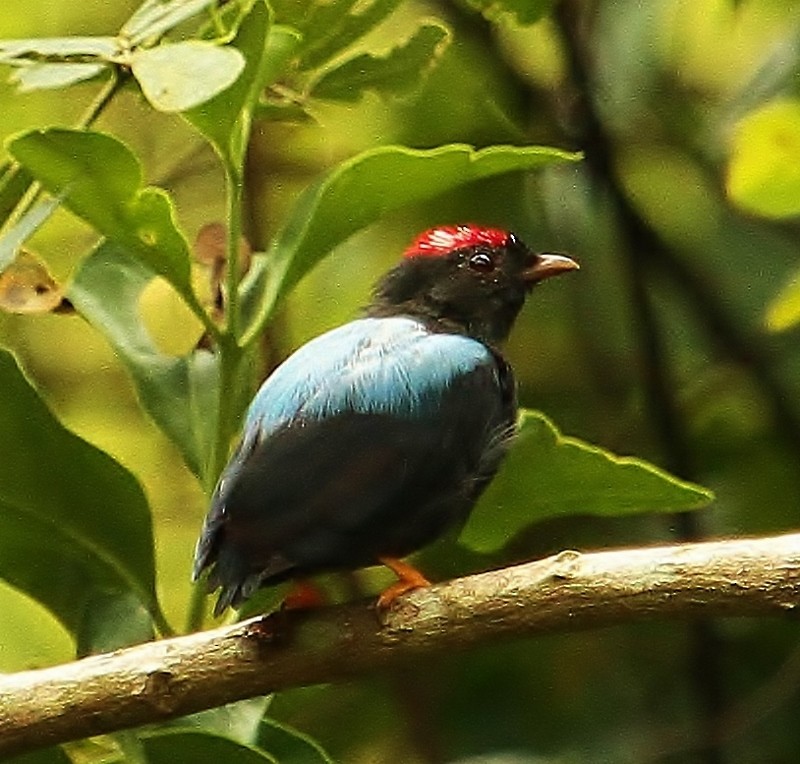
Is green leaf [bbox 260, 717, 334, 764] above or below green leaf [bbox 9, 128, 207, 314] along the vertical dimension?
below

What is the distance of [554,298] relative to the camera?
281 cm

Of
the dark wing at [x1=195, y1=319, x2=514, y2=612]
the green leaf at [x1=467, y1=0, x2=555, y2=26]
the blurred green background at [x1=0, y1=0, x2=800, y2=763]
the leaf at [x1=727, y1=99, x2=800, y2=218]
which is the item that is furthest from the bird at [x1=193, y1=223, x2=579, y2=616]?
the blurred green background at [x1=0, y1=0, x2=800, y2=763]

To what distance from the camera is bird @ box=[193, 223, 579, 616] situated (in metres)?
1.44

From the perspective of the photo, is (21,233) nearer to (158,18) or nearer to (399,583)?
(158,18)

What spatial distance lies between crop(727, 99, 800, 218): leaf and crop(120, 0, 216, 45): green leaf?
0.62 metres

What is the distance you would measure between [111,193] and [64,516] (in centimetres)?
34

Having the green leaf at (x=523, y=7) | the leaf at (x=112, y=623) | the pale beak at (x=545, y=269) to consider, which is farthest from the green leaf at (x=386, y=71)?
the leaf at (x=112, y=623)

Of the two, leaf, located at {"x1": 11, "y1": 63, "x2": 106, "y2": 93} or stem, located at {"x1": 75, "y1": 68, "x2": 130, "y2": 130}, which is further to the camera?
stem, located at {"x1": 75, "y1": 68, "x2": 130, "y2": 130}

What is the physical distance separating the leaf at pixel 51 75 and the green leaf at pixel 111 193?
0.04 m

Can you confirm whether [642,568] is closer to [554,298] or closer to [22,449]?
[22,449]

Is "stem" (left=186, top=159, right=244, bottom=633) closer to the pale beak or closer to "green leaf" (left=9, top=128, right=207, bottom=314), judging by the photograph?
"green leaf" (left=9, top=128, right=207, bottom=314)

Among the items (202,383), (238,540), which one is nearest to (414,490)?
(238,540)

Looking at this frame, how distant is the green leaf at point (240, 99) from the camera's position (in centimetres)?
144

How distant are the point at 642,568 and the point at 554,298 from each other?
153cm
